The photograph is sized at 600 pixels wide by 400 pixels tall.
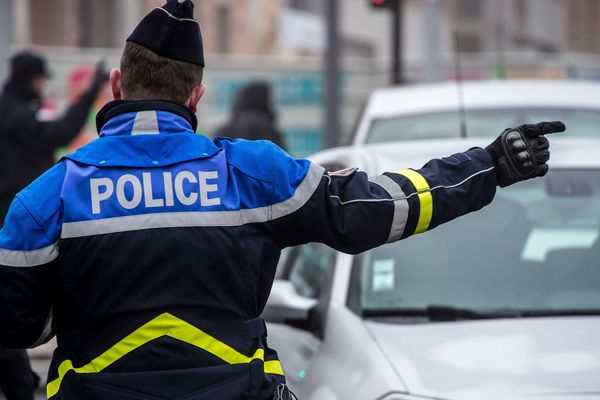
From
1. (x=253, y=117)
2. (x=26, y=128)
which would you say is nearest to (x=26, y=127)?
(x=26, y=128)

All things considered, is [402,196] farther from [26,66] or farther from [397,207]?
[26,66]

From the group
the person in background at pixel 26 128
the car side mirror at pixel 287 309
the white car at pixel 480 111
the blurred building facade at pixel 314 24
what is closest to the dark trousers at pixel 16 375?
the car side mirror at pixel 287 309

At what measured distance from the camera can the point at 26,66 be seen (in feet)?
26.8

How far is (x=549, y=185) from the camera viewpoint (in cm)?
496

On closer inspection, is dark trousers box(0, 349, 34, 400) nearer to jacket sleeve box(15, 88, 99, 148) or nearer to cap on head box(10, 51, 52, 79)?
jacket sleeve box(15, 88, 99, 148)

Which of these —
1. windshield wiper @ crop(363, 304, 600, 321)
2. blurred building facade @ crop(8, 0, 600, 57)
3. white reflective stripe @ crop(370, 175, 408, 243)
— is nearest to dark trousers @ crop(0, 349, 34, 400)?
windshield wiper @ crop(363, 304, 600, 321)

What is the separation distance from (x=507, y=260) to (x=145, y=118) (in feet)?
6.89

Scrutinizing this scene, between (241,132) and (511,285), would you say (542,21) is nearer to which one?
(241,132)

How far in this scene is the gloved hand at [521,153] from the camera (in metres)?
3.10

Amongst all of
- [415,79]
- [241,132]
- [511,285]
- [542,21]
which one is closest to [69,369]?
[511,285]

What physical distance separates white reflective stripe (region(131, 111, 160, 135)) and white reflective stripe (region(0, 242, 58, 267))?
0.32m

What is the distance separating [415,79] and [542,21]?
107 feet

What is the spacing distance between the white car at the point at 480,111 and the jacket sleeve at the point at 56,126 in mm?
1729

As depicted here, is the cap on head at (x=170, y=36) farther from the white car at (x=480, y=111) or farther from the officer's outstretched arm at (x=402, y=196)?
the white car at (x=480, y=111)
